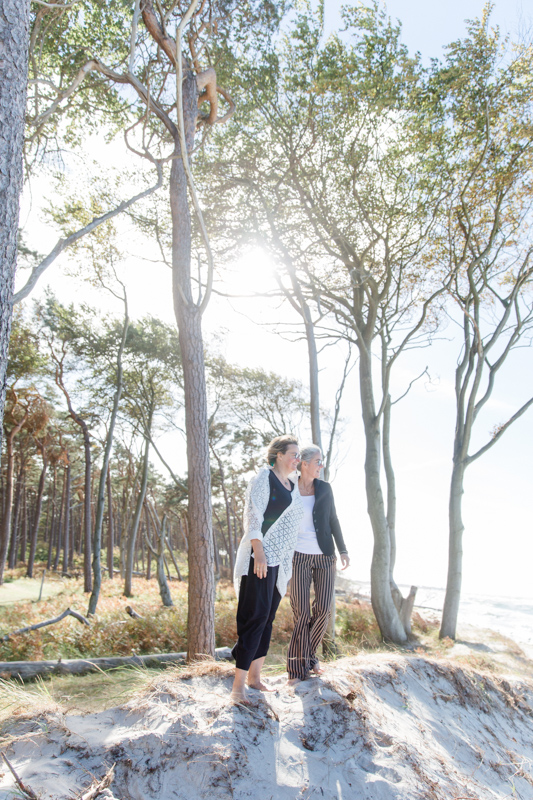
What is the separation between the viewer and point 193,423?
A: 216 inches

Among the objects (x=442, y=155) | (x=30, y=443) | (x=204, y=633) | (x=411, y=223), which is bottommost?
(x=204, y=633)

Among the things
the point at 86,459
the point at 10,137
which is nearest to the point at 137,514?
the point at 86,459

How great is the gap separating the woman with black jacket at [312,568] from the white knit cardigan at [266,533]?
384 millimetres

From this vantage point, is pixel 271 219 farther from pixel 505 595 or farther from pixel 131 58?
pixel 505 595

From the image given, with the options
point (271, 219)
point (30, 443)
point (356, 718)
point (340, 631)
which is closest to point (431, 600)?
point (340, 631)

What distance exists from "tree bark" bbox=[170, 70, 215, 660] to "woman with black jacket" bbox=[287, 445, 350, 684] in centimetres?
152

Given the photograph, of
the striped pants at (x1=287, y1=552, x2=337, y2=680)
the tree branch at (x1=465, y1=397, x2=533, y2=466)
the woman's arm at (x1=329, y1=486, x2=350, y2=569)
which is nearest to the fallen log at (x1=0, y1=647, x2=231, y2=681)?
the striped pants at (x1=287, y1=552, x2=337, y2=680)

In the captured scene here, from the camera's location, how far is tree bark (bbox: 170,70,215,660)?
5078mm

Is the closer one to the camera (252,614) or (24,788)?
(24,788)

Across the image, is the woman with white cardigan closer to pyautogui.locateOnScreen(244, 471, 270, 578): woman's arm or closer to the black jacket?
pyautogui.locateOnScreen(244, 471, 270, 578): woman's arm

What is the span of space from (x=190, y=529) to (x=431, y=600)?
2549 centimetres

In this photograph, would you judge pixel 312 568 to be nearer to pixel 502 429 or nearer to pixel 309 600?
pixel 309 600

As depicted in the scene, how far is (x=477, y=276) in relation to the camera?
11.1 meters

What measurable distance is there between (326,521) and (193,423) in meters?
2.13
